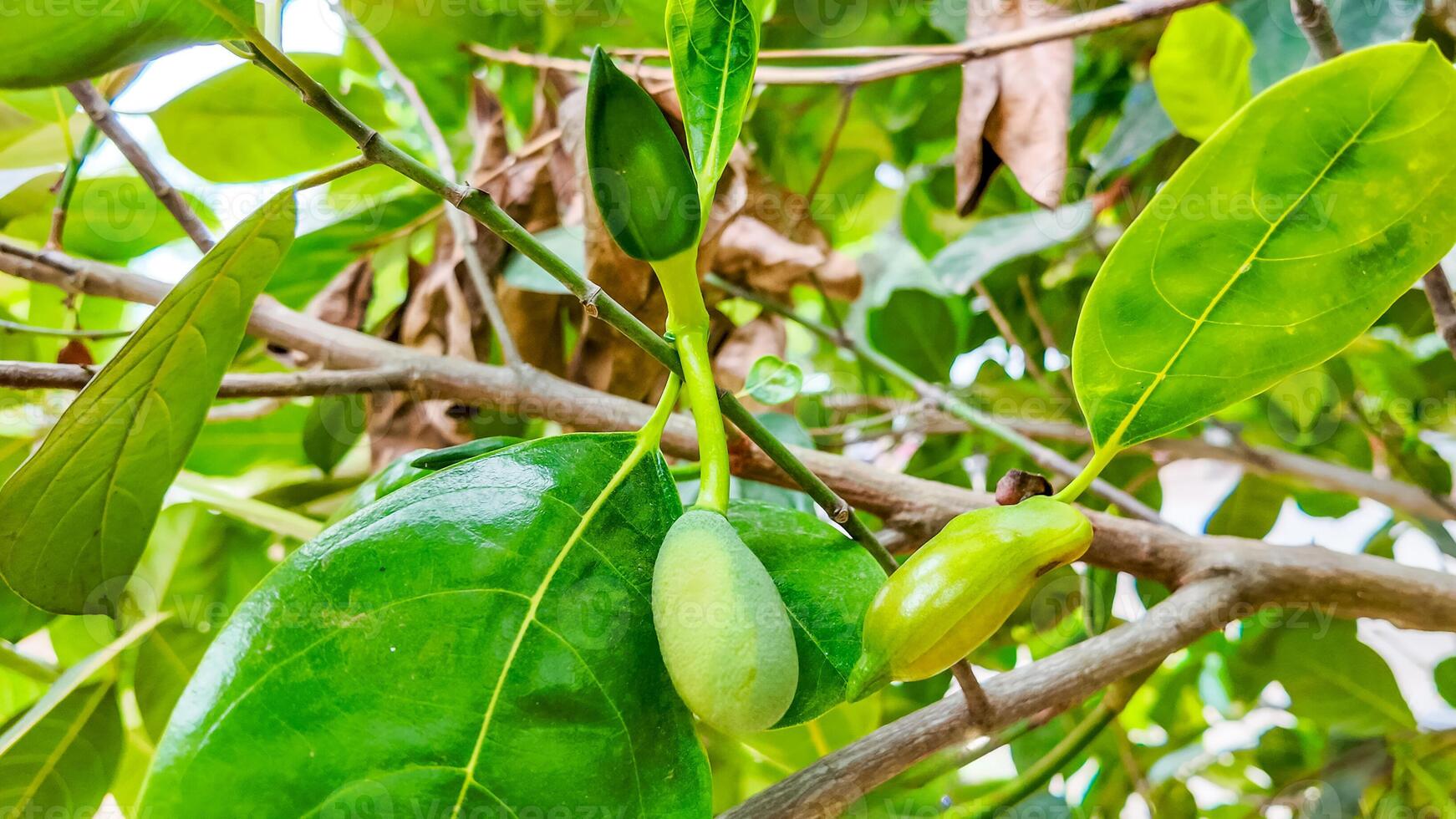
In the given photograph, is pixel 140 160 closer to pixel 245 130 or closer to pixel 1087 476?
pixel 245 130

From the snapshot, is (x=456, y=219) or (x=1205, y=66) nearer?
(x=1205, y=66)

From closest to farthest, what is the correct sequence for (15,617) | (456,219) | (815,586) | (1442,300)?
1. (815,586)
2. (1442,300)
3. (15,617)
4. (456,219)

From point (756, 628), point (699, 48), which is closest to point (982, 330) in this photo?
point (699, 48)

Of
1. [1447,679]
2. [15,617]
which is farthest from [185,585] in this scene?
[1447,679]

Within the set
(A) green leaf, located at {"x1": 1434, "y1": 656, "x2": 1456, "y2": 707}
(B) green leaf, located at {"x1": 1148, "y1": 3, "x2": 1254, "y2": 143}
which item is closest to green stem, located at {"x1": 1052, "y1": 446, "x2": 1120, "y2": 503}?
(B) green leaf, located at {"x1": 1148, "y1": 3, "x2": 1254, "y2": 143}

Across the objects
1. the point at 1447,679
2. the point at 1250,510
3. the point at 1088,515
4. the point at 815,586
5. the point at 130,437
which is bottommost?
the point at 1447,679

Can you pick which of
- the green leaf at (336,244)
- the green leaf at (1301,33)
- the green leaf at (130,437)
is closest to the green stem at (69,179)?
the green leaf at (336,244)

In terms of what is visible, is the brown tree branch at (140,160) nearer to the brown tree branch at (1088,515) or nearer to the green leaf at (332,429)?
the brown tree branch at (1088,515)
